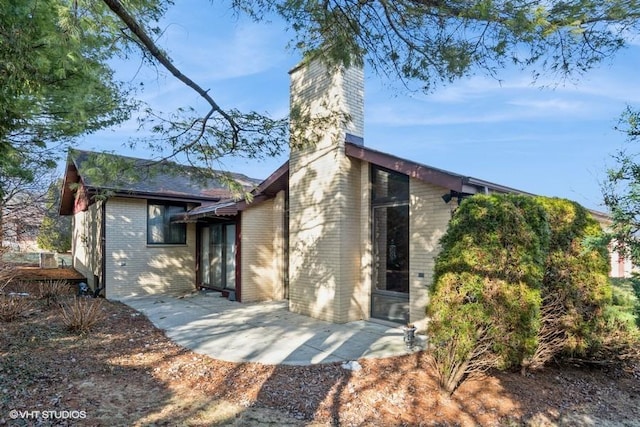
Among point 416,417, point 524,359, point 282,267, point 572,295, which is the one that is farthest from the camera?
point 282,267

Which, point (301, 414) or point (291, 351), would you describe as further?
point (291, 351)

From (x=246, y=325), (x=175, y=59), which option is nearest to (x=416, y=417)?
(x=246, y=325)

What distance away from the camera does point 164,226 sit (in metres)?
13.3

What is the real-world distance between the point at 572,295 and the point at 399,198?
3.52 m

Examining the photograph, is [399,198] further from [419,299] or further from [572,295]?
[572,295]

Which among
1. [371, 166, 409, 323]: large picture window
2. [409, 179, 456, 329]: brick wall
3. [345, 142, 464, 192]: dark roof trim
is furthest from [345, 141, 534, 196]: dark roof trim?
[371, 166, 409, 323]: large picture window

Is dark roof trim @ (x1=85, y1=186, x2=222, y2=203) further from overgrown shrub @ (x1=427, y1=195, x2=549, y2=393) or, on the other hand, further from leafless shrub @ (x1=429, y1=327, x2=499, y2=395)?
leafless shrub @ (x1=429, y1=327, x2=499, y2=395)

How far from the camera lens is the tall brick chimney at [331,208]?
27.1 feet

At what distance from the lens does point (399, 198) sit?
313 inches

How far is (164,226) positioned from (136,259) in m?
1.45

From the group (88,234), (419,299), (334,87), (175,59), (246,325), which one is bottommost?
(246,325)

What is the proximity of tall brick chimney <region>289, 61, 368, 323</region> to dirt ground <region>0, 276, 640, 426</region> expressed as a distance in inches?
109

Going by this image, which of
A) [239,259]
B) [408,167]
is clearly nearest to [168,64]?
[408,167]

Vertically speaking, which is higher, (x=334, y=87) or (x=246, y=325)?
(x=334, y=87)
